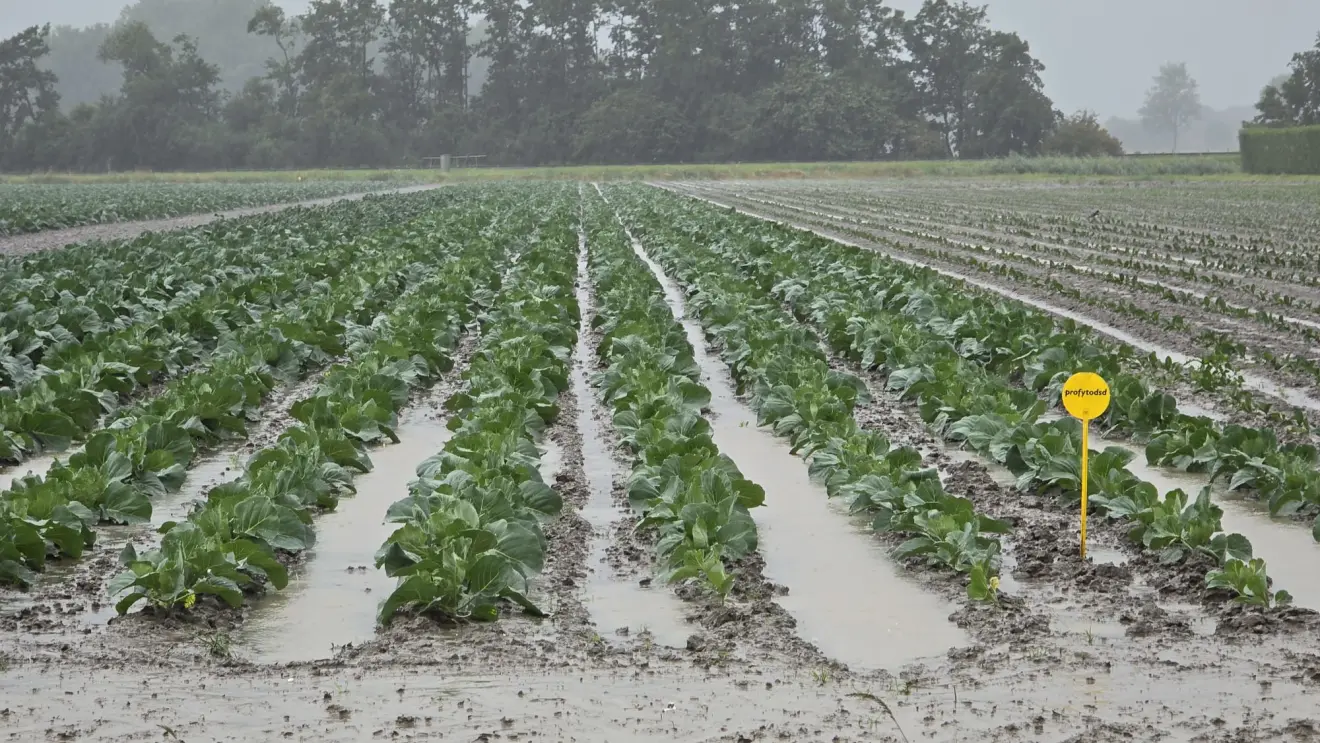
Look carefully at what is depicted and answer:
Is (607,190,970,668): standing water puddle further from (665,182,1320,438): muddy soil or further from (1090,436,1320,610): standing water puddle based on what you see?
(665,182,1320,438): muddy soil

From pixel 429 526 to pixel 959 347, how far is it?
6512 millimetres

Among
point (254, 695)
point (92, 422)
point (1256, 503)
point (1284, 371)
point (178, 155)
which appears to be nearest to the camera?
point (254, 695)

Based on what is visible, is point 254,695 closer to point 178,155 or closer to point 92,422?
point 92,422

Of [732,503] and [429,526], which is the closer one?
[429,526]

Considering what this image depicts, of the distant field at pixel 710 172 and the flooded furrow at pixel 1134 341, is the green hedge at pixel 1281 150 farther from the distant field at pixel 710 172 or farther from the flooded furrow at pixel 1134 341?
the flooded furrow at pixel 1134 341

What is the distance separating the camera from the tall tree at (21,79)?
302 feet

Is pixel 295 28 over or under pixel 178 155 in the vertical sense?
over

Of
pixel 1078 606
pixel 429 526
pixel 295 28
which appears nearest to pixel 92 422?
pixel 429 526

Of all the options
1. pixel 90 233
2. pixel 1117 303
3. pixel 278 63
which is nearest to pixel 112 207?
pixel 90 233

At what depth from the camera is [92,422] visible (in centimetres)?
862

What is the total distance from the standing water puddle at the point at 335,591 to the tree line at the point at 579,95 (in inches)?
3265

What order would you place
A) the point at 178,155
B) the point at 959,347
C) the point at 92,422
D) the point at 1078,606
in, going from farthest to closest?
the point at 178,155 → the point at 959,347 → the point at 92,422 → the point at 1078,606

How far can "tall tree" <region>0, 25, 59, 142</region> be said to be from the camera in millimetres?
92000

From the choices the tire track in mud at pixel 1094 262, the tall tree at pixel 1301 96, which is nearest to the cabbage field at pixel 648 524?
the tire track in mud at pixel 1094 262
